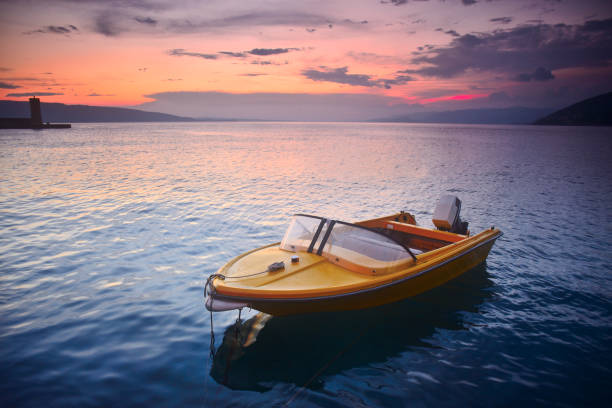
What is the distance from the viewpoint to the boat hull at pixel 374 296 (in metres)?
5.50

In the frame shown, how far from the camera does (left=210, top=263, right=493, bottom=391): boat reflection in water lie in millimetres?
5348

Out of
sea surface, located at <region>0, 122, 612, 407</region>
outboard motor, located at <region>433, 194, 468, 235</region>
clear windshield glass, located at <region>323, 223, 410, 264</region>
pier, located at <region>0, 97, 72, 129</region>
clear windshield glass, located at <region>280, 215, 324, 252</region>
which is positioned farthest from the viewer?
pier, located at <region>0, 97, 72, 129</region>

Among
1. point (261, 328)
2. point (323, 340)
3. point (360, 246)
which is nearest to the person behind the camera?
point (323, 340)

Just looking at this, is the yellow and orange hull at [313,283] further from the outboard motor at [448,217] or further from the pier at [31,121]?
the pier at [31,121]

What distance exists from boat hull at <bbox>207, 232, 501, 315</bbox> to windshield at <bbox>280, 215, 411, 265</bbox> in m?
0.58

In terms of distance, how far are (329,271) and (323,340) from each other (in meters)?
1.31

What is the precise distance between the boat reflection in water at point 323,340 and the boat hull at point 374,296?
0.57 meters

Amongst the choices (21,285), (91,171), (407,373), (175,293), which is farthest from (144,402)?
(91,171)

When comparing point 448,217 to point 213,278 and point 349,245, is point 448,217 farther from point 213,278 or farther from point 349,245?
point 213,278

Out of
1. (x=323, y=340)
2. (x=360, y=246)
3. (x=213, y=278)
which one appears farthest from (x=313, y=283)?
(x=213, y=278)

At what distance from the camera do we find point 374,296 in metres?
6.24

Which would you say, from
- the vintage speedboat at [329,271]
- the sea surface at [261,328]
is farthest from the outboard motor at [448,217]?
the vintage speedboat at [329,271]

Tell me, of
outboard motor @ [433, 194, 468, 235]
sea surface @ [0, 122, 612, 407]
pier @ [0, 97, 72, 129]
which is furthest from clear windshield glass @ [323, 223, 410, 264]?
pier @ [0, 97, 72, 129]

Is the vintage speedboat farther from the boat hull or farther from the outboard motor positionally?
the outboard motor
